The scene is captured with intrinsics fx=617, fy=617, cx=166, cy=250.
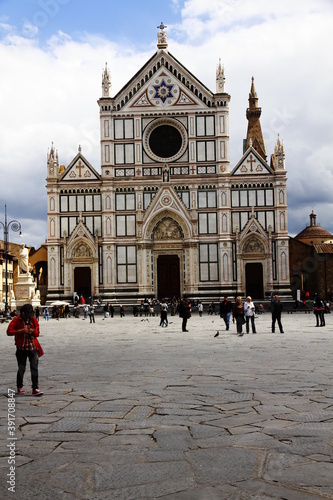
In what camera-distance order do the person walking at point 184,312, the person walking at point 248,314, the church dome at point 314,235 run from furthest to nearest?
the church dome at point 314,235
the person walking at point 184,312
the person walking at point 248,314

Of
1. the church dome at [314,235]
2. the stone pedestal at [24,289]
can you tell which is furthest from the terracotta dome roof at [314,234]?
the stone pedestal at [24,289]

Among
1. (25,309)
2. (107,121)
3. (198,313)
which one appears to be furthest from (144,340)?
(107,121)

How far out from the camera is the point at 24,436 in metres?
6.28

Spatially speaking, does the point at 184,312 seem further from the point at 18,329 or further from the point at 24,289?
the point at 24,289

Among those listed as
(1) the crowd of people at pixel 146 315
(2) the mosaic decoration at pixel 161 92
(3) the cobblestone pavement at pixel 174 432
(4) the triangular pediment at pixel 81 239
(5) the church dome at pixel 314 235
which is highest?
(2) the mosaic decoration at pixel 161 92

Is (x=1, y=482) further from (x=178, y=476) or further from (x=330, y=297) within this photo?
(x=330, y=297)

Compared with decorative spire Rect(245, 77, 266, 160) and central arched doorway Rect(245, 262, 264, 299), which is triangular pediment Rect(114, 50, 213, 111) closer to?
central arched doorway Rect(245, 262, 264, 299)

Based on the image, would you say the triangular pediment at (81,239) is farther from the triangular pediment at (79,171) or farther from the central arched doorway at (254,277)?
the central arched doorway at (254,277)

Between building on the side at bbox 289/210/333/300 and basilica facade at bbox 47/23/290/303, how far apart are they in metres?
5.63

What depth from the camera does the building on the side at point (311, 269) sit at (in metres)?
50.6

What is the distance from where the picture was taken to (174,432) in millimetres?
6352

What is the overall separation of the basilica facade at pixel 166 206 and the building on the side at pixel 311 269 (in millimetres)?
5626

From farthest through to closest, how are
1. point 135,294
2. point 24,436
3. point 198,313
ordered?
point 135,294 < point 198,313 < point 24,436

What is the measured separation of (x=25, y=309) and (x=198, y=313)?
3403 cm
